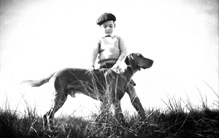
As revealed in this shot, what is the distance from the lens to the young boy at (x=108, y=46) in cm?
263

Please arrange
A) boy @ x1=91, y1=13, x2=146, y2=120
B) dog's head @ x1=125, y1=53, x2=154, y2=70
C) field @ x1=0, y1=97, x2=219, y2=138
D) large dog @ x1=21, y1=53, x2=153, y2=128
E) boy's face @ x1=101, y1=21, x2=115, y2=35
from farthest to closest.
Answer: boy's face @ x1=101, y1=21, x2=115, y2=35 → boy @ x1=91, y1=13, x2=146, y2=120 → dog's head @ x1=125, y1=53, x2=154, y2=70 → large dog @ x1=21, y1=53, x2=153, y2=128 → field @ x1=0, y1=97, x2=219, y2=138

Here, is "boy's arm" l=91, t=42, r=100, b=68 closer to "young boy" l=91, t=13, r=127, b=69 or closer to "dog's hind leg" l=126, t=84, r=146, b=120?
"young boy" l=91, t=13, r=127, b=69

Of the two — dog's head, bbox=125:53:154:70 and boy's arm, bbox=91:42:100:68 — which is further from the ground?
boy's arm, bbox=91:42:100:68

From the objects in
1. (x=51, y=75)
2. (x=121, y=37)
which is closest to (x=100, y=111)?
(x=51, y=75)

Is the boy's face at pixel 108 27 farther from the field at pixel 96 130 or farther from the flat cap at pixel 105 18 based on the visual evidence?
the field at pixel 96 130

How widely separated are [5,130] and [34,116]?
216mm

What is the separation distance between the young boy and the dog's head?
311mm

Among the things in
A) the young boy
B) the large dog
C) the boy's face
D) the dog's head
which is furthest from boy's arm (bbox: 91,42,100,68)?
A: the dog's head

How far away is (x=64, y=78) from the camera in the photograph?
2031 mm

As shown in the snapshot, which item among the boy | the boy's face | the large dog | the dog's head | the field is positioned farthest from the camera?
the boy's face

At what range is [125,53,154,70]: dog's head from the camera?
2.28 m

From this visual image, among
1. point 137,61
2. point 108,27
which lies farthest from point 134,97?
point 108,27

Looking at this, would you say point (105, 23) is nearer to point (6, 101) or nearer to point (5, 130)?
point (6, 101)

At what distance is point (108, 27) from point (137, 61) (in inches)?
34.7
